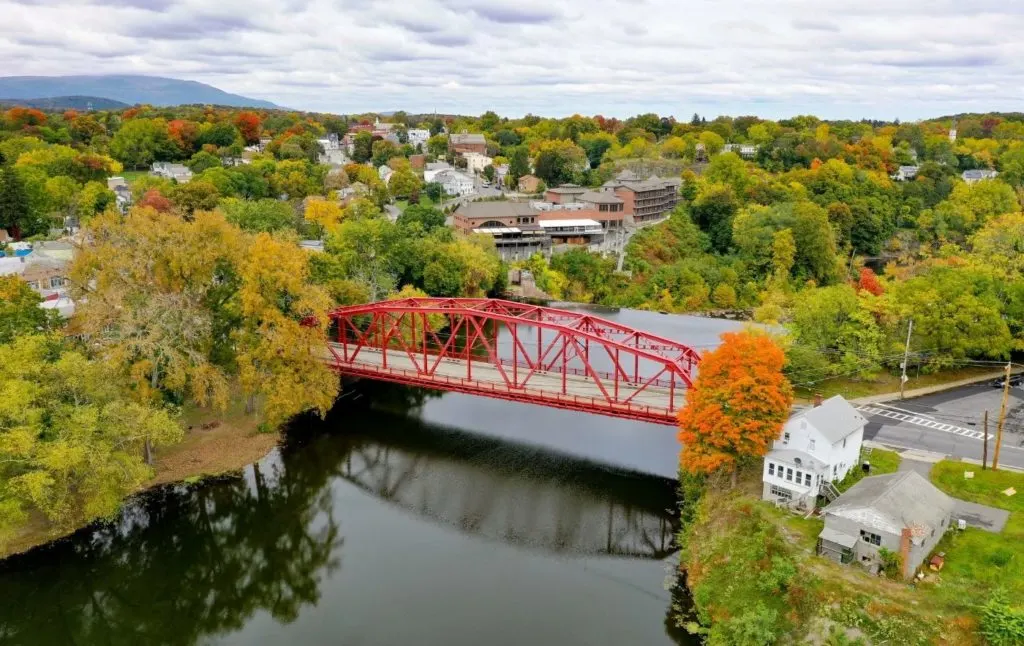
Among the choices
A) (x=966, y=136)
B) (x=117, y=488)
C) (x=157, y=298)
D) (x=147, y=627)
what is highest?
(x=966, y=136)

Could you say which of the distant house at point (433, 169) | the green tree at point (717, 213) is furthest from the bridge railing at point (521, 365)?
the distant house at point (433, 169)

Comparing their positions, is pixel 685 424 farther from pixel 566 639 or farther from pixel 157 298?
pixel 157 298

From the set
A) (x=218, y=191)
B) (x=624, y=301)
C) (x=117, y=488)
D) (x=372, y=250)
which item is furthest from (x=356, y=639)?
(x=218, y=191)

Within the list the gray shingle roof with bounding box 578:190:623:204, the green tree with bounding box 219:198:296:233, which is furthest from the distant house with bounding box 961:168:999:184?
the green tree with bounding box 219:198:296:233

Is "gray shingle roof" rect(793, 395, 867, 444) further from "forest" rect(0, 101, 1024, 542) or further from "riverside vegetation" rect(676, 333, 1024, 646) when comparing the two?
"forest" rect(0, 101, 1024, 542)

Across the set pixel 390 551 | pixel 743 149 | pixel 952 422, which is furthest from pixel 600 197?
pixel 390 551

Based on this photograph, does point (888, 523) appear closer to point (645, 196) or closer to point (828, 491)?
point (828, 491)
